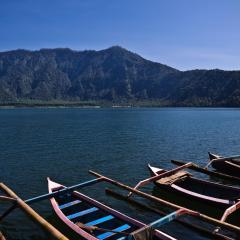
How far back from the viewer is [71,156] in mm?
49406

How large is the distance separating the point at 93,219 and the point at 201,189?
10.5m

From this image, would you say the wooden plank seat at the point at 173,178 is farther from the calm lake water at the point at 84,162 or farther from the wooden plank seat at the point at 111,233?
the wooden plank seat at the point at 111,233

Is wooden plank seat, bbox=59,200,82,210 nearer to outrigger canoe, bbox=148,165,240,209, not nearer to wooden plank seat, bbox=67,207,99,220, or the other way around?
wooden plank seat, bbox=67,207,99,220

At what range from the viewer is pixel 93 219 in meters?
20.2

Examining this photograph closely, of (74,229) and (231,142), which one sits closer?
(74,229)

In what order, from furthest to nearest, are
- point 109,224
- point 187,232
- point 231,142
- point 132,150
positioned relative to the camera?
1. point 231,142
2. point 132,150
3. point 187,232
4. point 109,224

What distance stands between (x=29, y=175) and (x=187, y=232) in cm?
2041

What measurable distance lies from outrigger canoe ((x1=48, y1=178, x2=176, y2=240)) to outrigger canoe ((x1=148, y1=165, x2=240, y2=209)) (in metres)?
7.41

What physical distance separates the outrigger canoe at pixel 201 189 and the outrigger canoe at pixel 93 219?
7.41 metres

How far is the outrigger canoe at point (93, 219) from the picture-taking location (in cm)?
1717

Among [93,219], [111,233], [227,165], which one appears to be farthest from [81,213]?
[227,165]

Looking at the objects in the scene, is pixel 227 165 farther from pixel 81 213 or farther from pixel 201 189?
pixel 81 213

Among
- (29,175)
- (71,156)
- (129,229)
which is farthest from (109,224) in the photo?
(71,156)

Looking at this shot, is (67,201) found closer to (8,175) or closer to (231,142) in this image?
(8,175)
